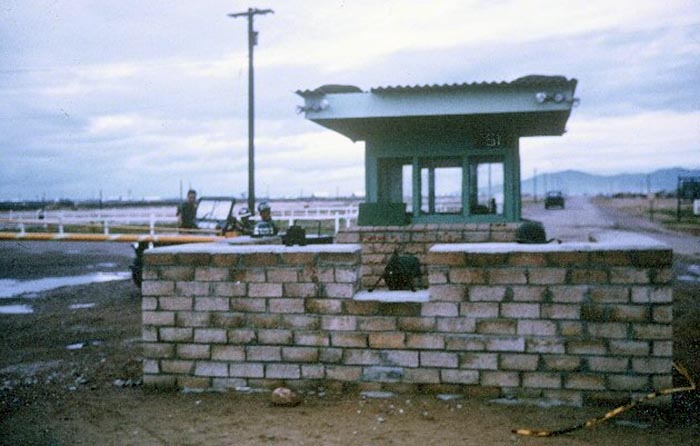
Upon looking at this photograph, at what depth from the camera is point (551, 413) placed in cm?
Answer: 492

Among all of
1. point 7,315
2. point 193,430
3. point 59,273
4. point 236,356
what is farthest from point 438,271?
point 59,273

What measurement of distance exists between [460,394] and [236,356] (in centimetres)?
204

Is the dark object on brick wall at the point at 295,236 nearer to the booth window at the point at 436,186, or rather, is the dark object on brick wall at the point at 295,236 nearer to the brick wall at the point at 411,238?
the brick wall at the point at 411,238

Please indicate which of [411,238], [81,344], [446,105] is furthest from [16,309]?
[446,105]

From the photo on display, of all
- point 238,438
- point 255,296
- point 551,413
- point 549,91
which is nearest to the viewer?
point 238,438

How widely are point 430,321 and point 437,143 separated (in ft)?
20.5

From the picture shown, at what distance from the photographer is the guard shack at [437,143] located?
10.2m

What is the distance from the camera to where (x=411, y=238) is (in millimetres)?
10344

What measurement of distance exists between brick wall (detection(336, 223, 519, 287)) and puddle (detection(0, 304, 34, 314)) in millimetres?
6067

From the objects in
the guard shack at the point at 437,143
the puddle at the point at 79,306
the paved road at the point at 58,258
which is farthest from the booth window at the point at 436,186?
the paved road at the point at 58,258

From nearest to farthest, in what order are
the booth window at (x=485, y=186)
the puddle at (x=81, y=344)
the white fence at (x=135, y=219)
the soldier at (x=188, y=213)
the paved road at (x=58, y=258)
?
the puddle at (x=81, y=344) → the booth window at (x=485, y=186) → the soldier at (x=188, y=213) → the paved road at (x=58, y=258) → the white fence at (x=135, y=219)

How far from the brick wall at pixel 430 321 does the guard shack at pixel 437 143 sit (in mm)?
5069

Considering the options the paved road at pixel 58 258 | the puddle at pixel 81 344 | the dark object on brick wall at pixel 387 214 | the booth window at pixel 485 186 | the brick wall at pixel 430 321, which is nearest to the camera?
the brick wall at pixel 430 321

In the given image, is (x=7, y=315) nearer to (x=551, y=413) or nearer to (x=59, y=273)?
(x=59, y=273)
